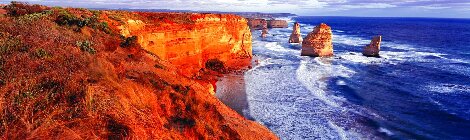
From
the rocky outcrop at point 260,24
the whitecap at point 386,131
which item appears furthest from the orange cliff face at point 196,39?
the rocky outcrop at point 260,24

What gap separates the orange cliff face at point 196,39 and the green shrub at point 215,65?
63 centimetres

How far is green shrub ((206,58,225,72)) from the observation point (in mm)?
44763

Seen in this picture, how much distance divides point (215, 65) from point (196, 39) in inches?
184

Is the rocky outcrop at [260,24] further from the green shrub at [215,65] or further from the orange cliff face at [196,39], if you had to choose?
the green shrub at [215,65]

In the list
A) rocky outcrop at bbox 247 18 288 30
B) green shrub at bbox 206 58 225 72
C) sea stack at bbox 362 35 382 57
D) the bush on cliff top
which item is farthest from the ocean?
rocky outcrop at bbox 247 18 288 30

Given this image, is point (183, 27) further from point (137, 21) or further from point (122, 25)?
point (122, 25)

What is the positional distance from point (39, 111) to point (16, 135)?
0.94 metres

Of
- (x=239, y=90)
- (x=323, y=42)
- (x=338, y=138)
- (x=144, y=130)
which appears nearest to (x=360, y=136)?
(x=338, y=138)

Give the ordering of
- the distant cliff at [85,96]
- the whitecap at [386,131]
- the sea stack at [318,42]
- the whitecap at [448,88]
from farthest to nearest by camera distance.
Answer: the sea stack at [318,42]
the whitecap at [448,88]
the whitecap at [386,131]
the distant cliff at [85,96]

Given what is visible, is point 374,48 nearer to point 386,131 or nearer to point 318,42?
point 318,42

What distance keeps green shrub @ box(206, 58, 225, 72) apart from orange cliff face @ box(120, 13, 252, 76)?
63 centimetres

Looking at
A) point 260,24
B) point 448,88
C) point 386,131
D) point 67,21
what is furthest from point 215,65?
point 260,24

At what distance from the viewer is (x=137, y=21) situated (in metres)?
36.6

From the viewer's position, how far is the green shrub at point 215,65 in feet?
147
